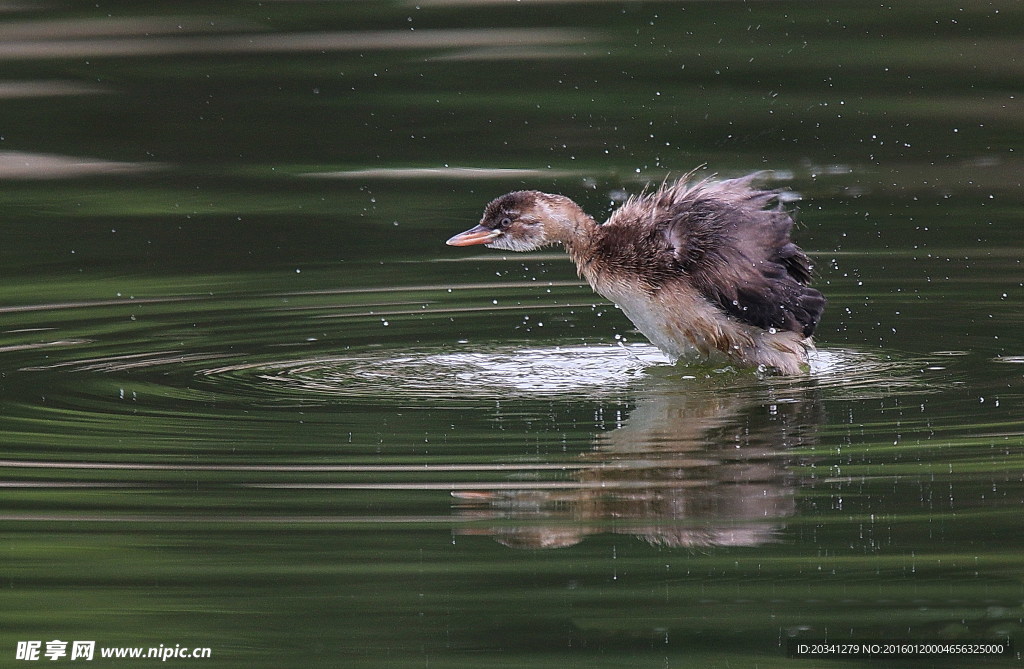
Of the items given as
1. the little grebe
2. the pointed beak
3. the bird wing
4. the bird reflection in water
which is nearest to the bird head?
the pointed beak

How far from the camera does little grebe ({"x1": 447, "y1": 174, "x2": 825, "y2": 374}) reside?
32.5ft

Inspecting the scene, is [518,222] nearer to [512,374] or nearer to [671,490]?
[512,374]

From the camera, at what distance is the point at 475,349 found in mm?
10453

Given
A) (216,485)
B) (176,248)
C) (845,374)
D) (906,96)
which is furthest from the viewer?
(906,96)

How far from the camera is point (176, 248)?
13.5m

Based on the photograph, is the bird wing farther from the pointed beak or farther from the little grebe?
the pointed beak

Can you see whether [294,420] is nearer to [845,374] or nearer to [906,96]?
[845,374]

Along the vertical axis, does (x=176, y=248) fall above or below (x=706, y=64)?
below

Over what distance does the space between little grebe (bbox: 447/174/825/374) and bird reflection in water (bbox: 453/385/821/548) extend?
1376mm

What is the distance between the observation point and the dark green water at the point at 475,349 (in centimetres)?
595

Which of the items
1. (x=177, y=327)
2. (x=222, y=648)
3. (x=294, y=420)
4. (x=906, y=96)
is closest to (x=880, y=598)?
(x=222, y=648)

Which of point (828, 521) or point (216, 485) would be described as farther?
point (216, 485)

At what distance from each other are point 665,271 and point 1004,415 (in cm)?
235

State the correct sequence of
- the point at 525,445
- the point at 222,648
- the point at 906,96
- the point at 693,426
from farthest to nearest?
1. the point at 906,96
2. the point at 693,426
3. the point at 525,445
4. the point at 222,648
